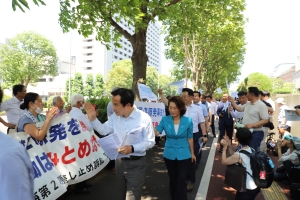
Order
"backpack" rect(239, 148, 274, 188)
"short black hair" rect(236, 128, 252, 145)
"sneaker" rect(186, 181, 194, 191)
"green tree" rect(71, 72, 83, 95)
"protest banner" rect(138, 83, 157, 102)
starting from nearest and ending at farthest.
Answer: "backpack" rect(239, 148, 274, 188) → "short black hair" rect(236, 128, 252, 145) → "sneaker" rect(186, 181, 194, 191) → "protest banner" rect(138, 83, 157, 102) → "green tree" rect(71, 72, 83, 95)

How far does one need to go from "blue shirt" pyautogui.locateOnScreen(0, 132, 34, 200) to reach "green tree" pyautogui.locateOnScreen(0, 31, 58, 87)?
43630mm

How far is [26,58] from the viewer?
40.7 meters

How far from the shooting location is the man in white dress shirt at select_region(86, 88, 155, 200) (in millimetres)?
2871

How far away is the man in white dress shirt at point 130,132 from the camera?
2.87m

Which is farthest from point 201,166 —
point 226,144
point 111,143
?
point 111,143

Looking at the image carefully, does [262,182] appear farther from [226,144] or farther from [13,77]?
[13,77]

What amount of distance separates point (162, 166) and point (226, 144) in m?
2.99

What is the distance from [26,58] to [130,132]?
141 ft

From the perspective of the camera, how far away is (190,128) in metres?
3.76

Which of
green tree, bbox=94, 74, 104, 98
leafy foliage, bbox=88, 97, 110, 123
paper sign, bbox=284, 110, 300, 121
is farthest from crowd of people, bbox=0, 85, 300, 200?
green tree, bbox=94, 74, 104, 98

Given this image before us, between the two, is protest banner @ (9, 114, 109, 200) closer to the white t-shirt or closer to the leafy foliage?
the white t-shirt

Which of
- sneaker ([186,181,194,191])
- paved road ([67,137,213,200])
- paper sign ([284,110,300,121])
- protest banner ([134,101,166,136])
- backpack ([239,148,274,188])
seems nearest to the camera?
backpack ([239,148,274,188])

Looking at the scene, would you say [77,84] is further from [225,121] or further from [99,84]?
[225,121]

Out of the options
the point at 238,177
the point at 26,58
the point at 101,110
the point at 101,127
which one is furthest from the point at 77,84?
the point at 238,177
